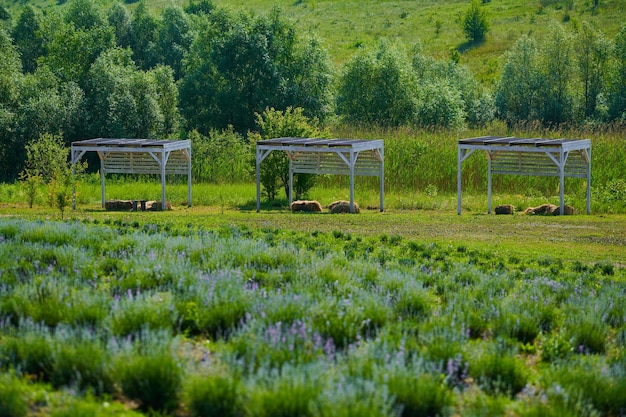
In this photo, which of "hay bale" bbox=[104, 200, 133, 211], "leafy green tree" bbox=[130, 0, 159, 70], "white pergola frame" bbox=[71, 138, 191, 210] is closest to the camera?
"hay bale" bbox=[104, 200, 133, 211]

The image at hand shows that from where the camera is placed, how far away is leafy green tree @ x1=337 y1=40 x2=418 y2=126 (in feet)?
164

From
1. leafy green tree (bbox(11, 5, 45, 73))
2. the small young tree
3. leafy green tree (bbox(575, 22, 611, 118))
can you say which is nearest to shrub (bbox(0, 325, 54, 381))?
the small young tree

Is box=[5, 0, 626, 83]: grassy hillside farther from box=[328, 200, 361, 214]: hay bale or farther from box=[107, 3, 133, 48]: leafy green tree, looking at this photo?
box=[328, 200, 361, 214]: hay bale

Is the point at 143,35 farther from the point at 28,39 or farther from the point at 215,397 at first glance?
Result: the point at 215,397

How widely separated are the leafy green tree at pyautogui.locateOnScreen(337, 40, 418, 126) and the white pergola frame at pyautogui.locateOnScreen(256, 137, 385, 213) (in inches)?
850

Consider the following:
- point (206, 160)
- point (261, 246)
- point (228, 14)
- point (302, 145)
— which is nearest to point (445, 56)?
point (228, 14)

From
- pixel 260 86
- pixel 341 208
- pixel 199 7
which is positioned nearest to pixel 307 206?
pixel 341 208

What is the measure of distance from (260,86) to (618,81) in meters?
21.4

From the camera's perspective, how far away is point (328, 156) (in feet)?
91.0

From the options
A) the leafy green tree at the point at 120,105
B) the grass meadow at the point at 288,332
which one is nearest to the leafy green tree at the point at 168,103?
the leafy green tree at the point at 120,105

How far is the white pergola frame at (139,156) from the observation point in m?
27.4

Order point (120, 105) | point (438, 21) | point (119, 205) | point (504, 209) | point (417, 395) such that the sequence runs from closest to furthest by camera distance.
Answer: point (417, 395), point (504, 209), point (119, 205), point (120, 105), point (438, 21)

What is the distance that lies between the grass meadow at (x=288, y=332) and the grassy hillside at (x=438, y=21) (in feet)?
197

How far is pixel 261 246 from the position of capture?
12.2 m
